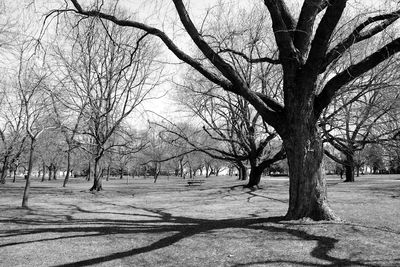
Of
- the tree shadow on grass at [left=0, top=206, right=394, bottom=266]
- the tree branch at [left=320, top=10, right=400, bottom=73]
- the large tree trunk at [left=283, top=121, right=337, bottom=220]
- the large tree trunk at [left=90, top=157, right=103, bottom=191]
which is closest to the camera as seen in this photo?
the tree shadow on grass at [left=0, top=206, right=394, bottom=266]

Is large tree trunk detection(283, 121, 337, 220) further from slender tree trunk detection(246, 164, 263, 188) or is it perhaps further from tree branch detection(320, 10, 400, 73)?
slender tree trunk detection(246, 164, 263, 188)

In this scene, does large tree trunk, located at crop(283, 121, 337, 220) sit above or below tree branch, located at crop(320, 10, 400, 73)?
below

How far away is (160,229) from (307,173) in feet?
12.3

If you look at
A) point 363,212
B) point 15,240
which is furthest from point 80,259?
point 363,212

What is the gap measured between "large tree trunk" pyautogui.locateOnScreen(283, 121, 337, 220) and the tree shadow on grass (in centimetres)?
72

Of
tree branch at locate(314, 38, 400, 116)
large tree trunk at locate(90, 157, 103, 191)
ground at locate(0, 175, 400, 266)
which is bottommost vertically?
ground at locate(0, 175, 400, 266)

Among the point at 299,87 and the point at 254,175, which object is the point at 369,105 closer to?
the point at 299,87

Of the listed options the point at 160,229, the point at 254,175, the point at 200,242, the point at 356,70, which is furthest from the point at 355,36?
the point at 254,175

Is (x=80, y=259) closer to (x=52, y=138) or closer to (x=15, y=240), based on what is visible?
(x=15, y=240)

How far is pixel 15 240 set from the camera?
22.8ft

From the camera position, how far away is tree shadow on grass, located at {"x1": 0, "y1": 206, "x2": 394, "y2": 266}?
5.55 m

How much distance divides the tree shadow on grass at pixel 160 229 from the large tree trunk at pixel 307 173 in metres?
0.72

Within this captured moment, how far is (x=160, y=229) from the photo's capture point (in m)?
7.88

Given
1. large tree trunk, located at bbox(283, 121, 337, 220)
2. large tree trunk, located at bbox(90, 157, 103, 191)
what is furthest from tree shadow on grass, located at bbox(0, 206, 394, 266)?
large tree trunk, located at bbox(90, 157, 103, 191)
